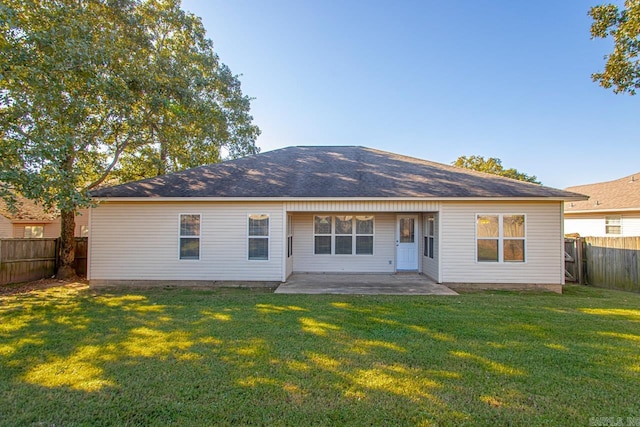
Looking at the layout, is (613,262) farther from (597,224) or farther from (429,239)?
(597,224)

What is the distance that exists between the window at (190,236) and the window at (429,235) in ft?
23.7

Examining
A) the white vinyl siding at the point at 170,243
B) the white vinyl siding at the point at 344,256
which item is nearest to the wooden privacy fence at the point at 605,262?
the white vinyl siding at the point at 344,256

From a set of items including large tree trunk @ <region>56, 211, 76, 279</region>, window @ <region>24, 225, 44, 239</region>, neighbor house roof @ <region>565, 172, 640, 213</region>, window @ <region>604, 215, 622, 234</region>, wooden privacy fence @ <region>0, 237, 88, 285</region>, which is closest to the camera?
wooden privacy fence @ <region>0, 237, 88, 285</region>

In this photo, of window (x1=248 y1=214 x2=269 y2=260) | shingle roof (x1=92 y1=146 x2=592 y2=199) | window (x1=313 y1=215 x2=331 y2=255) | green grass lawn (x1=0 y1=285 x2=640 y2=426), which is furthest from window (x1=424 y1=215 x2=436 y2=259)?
window (x1=248 y1=214 x2=269 y2=260)

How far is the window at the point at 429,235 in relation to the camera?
955 cm

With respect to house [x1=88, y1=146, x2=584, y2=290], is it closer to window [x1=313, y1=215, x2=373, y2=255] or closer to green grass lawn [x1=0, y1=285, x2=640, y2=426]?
window [x1=313, y1=215, x2=373, y2=255]

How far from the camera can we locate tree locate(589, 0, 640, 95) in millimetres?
8492

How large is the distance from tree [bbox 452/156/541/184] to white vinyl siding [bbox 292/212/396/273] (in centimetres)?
2161

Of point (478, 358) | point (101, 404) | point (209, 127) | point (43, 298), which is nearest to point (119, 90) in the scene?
point (209, 127)

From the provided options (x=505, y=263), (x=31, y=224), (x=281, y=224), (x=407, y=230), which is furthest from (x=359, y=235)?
(x=31, y=224)

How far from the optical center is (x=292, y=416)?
2680 millimetres

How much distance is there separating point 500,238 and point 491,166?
23789mm

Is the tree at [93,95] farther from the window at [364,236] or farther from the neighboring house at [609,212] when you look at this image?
the neighboring house at [609,212]

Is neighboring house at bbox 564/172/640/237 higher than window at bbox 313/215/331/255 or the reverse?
higher
